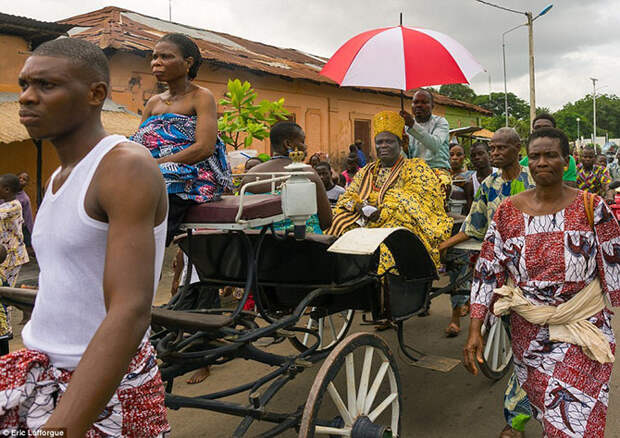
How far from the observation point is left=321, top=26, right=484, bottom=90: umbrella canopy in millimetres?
5227

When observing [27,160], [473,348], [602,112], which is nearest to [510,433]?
[473,348]

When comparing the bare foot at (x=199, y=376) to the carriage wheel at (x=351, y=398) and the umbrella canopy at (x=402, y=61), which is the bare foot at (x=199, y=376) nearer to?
the carriage wheel at (x=351, y=398)

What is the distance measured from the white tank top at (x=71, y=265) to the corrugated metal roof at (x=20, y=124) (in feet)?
27.9

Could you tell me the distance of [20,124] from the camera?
30.2ft

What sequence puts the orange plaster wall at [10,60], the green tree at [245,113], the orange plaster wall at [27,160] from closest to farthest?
1. the green tree at [245,113]
2. the orange plaster wall at [10,60]
3. the orange plaster wall at [27,160]

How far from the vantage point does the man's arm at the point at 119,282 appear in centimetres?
125

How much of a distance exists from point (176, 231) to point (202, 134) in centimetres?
54

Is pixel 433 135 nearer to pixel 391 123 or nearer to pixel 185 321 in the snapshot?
pixel 391 123

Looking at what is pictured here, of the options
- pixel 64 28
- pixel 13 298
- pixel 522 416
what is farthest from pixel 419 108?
pixel 64 28

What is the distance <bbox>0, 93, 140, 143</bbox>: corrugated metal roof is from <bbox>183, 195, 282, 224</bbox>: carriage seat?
23.8 ft

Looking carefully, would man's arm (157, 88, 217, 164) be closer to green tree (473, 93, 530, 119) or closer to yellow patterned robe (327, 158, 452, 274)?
yellow patterned robe (327, 158, 452, 274)

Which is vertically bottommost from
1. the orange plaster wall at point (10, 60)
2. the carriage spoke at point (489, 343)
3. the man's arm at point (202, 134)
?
the carriage spoke at point (489, 343)

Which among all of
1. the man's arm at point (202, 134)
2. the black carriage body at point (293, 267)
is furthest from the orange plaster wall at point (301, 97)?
the man's arm at point (202, 134)

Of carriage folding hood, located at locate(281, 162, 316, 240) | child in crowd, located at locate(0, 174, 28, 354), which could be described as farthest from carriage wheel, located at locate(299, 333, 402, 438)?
child in crowd, located at locate(0, 174, 28, 354)
